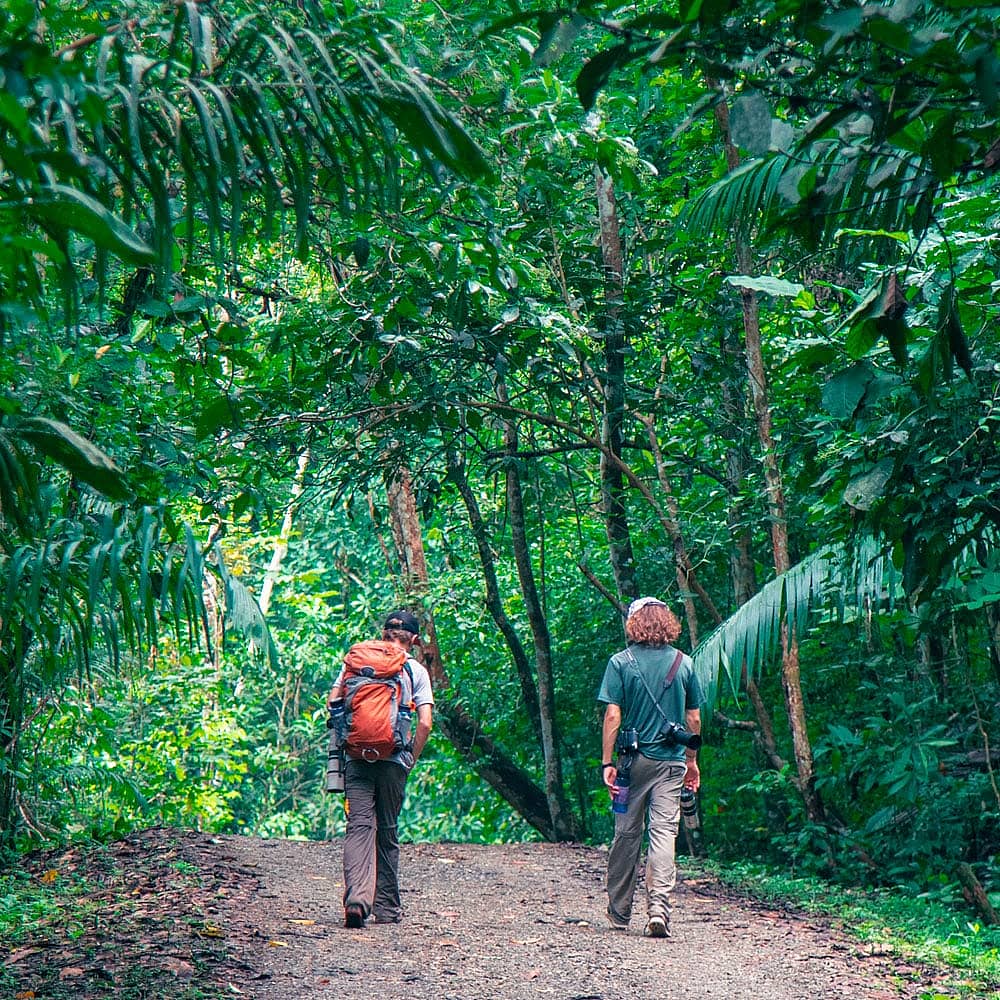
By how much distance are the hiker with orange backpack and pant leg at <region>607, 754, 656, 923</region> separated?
1242 millimetres

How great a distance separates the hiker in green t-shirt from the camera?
6547 millimetres

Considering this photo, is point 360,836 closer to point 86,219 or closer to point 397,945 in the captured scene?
point 397,945

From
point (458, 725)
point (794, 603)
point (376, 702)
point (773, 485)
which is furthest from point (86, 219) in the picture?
point (458, 725)

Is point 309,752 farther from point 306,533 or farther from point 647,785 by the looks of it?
point 647,785

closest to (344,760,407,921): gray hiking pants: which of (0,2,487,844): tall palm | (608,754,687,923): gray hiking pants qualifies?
(608,754,687,923): gray hiking pants

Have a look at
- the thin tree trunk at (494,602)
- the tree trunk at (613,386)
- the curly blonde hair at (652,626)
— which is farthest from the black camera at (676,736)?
the thin tree trunk at (494,602)

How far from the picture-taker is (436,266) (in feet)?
21.9

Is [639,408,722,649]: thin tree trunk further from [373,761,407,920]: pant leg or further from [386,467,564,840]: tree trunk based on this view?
[373,761,407,920]: pant leg

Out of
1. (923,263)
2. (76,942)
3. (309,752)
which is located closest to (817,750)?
(923,263)

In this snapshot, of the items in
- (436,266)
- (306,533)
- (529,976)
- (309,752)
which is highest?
A: (436,266)

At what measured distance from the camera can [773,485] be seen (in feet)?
28.5

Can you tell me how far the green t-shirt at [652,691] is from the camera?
6625 millimetres

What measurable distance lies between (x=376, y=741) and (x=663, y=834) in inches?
67.8

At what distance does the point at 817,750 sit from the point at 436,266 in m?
4.92
